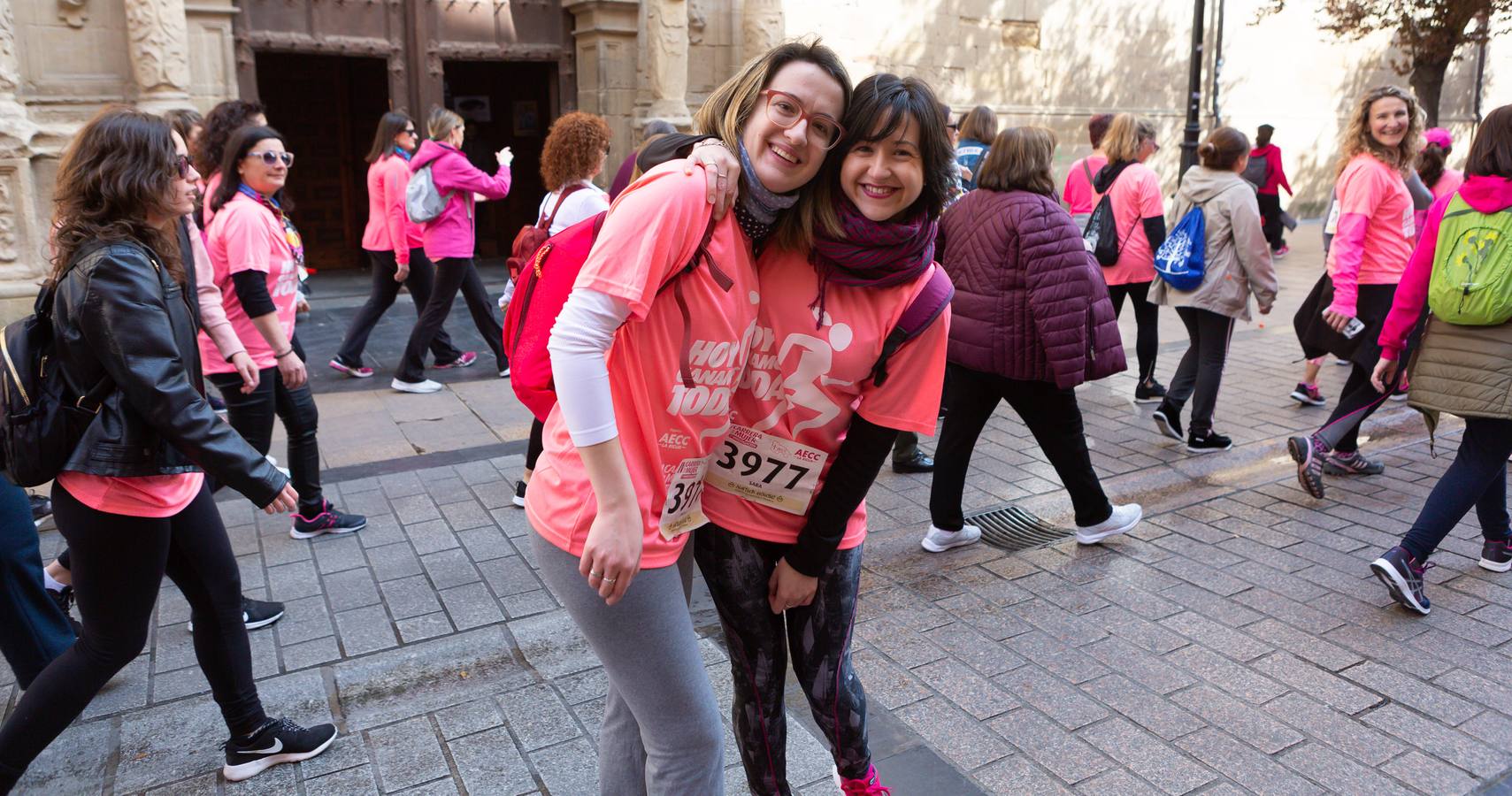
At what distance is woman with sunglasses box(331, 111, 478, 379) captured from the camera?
788cm

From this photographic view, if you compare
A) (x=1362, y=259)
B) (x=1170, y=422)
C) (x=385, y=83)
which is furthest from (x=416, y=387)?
(x=385, y=83)

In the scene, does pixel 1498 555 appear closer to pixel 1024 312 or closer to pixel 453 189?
pixel 1024 312

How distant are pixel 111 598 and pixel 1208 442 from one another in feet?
18.4

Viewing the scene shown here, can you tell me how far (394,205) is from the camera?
7.84 meters

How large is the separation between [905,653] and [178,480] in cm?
239

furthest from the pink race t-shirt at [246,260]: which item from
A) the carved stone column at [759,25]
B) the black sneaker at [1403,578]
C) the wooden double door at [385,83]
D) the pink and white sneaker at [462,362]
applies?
the carved stone column at [759,25]

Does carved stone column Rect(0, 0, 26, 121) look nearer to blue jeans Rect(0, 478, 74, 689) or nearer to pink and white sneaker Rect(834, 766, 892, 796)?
blue jeans Rect(0, 478, 74, 689)

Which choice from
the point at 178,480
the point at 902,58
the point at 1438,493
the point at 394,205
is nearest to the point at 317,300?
the point at 394,205

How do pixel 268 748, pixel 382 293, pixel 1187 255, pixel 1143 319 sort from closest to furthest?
1. pixel 268 748
2. pixel 1187 255
3. pixel 1143 319
4. pixel 382 293

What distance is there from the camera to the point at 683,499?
2139 mm

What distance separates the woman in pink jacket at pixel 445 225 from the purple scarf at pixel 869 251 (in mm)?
5715

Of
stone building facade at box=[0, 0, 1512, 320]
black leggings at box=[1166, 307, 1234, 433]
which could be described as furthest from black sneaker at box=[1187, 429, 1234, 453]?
stone building facade at box=[0, 0, 1512, 320]

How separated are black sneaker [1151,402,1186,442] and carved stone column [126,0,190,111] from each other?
26.4ft

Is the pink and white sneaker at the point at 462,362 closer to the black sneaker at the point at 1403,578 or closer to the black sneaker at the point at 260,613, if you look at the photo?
the black sneaker at the point at 260,613
